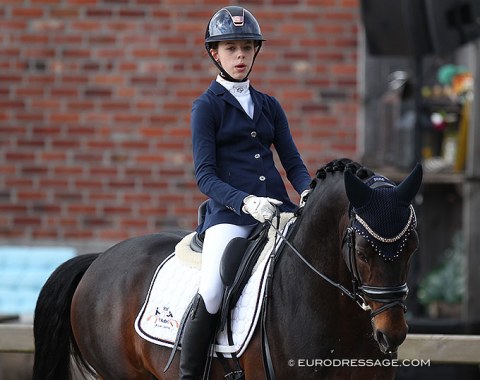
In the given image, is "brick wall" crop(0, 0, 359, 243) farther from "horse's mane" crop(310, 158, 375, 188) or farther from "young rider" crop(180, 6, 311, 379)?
"horse's mane" crop(310, 158, 375, 188)

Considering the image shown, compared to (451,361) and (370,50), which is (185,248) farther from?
(370,50)

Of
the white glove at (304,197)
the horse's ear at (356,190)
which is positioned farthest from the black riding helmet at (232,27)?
the horse's ear at (356,190)

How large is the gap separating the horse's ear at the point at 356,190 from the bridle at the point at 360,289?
10cm

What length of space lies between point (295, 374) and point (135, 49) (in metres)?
5.26

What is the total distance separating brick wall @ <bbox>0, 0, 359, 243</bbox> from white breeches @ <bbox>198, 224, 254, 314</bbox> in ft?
14.4

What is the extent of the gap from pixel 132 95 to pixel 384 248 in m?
5.44

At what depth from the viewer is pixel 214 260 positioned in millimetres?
4547

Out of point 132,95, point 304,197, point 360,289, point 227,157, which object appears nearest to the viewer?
point 360,289

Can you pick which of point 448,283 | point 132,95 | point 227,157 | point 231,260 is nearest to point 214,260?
point 231,260

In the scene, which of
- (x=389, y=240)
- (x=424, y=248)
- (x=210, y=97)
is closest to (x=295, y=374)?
(x=389, y=240)

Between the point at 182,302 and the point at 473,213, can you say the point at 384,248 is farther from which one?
the point at 473,213

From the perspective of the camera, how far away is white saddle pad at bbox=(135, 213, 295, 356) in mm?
4410

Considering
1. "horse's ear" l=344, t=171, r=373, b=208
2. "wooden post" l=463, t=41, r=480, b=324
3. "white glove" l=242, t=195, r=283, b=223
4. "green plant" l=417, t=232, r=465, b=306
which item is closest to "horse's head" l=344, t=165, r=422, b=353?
"horse's ear" l=344, t=171, r=373, b=208

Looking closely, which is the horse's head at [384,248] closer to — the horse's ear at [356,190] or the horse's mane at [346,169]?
the horse's ear at [356,190]
